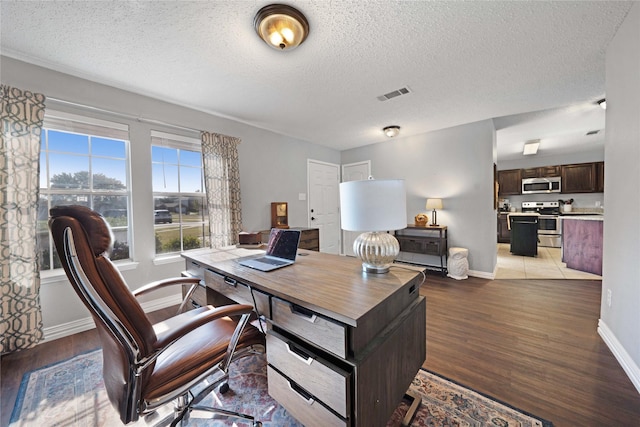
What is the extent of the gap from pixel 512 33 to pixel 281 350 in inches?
107

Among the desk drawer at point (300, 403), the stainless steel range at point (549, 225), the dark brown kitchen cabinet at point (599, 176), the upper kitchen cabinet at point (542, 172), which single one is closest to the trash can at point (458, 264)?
the desk drawer at point (300, 403)

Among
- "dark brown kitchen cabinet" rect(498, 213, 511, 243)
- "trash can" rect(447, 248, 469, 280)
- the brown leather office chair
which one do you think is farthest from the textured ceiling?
"dark brown kitchen cabinet" rect(498, 213, 511, 243)

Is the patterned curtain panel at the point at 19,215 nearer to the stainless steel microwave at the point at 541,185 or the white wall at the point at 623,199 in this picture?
the white wall at the point at 623,199

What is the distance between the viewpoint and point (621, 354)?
174cm

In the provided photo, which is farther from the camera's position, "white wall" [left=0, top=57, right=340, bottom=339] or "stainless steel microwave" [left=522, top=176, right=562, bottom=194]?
"stainless steel microwave" [left=522, top=176, right=562, bottom=194]

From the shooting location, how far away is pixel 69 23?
1664 mm

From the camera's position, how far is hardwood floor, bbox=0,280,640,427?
55.6 inches

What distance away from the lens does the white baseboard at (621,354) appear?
153cm

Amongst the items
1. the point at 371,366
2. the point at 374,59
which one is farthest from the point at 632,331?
the point at 374,59

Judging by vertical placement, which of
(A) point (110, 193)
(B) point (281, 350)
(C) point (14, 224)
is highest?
(A) point (110, 193)

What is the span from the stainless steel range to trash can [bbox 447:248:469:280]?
399 cm

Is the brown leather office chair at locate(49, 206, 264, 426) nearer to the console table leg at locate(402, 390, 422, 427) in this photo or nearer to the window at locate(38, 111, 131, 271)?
→ the console table leg at locate(402, 390, 422, 427)

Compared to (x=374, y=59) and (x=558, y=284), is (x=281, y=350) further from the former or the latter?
(x=558, y=284)

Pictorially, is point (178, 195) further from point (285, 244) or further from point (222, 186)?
point (285, 244)
